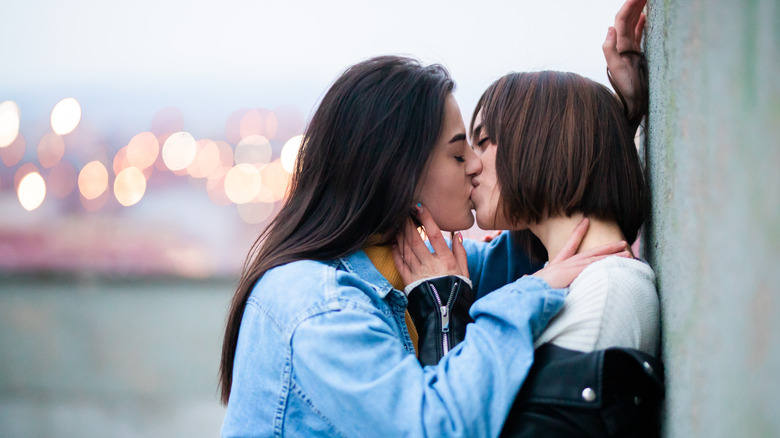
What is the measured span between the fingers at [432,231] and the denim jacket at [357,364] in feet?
0.84

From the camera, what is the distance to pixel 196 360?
6.11m

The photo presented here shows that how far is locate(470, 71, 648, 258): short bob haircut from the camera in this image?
1570mm

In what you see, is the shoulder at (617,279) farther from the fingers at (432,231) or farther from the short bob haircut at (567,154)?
the fingers at (432,231)

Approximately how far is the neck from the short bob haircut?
17 mm

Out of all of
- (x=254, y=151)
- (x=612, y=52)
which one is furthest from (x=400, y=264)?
(x=254, y=151)

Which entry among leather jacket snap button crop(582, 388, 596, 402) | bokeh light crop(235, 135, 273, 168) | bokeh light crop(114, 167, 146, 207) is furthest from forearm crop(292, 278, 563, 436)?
bokeh light crop(114, 167, 146, 207)

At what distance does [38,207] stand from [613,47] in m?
5.51

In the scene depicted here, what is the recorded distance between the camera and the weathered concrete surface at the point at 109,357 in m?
4.94

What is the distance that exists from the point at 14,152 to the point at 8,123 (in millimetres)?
278

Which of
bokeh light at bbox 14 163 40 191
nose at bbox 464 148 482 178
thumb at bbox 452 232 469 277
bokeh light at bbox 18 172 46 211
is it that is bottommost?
bokeh light at bbox 18 172 46 211

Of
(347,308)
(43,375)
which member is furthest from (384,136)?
(43,375)

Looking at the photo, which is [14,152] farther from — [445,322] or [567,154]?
[567,154]

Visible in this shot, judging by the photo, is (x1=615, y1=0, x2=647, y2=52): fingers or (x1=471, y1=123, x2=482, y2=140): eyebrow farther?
(x1=471, y1=123, x2=482, y2=140): eyebrow

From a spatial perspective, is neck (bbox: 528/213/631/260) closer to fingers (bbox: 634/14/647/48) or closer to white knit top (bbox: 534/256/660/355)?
white knit top (bbox: 534/256/660/355)
